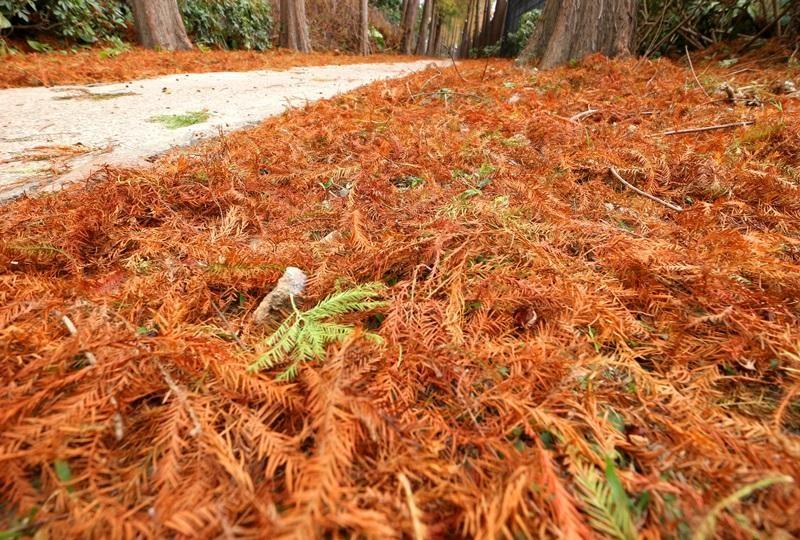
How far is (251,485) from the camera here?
572mm

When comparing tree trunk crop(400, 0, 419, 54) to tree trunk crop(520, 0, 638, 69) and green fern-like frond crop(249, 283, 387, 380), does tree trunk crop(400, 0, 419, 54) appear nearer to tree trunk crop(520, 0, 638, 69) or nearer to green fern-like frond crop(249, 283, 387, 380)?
tree trunk crop(520, 0, 638, 69)

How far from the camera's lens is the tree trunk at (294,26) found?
978 cm

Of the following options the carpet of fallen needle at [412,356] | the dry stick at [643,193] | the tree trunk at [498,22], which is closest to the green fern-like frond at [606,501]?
the carpet of fallen needle at [412,356]

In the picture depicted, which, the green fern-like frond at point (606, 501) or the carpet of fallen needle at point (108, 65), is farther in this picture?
the carpet of fallen needle at point (108, 65)

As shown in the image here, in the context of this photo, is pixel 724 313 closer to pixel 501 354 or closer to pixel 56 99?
pixel 501 354

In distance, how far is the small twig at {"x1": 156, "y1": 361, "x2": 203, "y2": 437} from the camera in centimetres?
64

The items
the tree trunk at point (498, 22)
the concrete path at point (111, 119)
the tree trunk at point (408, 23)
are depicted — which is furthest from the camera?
the tree trunk at point (408, 23)

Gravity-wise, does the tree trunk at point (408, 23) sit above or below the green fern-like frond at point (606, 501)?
above

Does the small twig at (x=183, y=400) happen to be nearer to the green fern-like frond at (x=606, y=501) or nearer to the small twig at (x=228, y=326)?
the small twig at (x=228, y=326)

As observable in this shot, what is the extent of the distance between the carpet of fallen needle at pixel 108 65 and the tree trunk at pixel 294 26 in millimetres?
2787

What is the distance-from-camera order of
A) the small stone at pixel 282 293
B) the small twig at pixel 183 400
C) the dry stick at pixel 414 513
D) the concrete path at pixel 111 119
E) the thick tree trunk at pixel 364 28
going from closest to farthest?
1. the dry stick at pixel 414 513
2. the small twig at pixel 183 400
3. the small stone at pixel 282 293
4. the concrete path at pixel 111 119
5. the thick tree trunk at pixel 364 28

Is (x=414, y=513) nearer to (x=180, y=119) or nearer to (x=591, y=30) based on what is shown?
(x=180, y=119)

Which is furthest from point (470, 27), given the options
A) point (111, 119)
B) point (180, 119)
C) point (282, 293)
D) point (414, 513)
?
point (414, 513)

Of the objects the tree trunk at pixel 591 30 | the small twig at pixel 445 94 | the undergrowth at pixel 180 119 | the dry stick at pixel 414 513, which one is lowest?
the undergrowth at pixel 180 119
